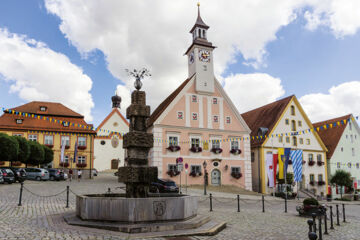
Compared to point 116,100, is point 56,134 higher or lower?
lower

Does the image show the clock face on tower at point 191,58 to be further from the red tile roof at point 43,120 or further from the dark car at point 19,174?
the dark car at point 19,174

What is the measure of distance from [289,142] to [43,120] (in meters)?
33.5

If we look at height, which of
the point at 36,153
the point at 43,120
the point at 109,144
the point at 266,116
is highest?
the point at 266,116

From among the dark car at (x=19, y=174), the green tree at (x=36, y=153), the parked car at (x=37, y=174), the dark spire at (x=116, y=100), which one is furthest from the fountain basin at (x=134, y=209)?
the dark spire at (x=116, y=100)

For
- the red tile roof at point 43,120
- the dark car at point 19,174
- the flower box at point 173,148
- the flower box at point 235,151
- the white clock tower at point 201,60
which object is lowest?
the dark car at point 19,174

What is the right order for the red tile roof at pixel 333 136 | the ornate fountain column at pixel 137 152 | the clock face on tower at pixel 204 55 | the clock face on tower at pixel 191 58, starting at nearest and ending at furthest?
the ornate fountain column at pixel 137 152, the clock face on tower at pixel 204 55, the clock face on tower at pixel 191 58, the red tile roof at pixel 333 136

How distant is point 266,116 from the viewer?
42219 mm

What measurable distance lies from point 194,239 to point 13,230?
5.19 meters

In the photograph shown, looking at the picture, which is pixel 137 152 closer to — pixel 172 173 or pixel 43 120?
pixel 172 173

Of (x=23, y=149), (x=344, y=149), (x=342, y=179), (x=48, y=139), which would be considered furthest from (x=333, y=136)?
(x=23, y=149)

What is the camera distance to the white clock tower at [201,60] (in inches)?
1419

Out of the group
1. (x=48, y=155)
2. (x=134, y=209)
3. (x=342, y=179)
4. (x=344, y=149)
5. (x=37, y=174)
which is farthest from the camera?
(x=344, y=149)

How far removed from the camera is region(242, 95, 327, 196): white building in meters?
37.9

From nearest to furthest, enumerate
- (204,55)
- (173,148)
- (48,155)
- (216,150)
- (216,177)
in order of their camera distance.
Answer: (173,148), (216,150), (216,177), (204,55), (48,155)
